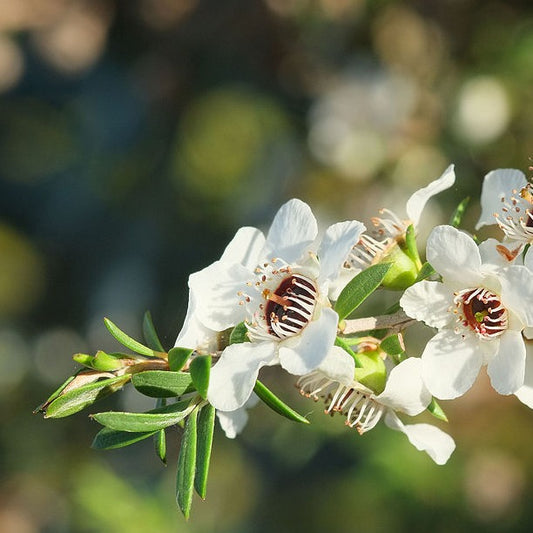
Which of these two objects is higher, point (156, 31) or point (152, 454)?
point (156, 31)

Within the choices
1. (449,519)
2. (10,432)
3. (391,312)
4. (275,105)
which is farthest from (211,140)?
(391,312)

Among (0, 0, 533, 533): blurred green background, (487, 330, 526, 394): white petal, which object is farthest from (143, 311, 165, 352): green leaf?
(0, 0, 533, 533): blurred green background

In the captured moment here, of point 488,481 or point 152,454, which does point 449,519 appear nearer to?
point 488,481

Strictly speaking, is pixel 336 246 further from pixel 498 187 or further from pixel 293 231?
pixel 498 187

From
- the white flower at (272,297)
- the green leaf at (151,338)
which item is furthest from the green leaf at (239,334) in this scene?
the green leaf at (151,338)

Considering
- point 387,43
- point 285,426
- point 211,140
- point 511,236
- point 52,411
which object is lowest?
point 285,426

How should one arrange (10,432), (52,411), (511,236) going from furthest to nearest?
(10,432)
(511,236)
(52,411)

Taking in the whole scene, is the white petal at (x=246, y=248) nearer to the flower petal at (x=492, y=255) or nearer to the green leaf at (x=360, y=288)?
the green leaf at (x=360, y=288)
